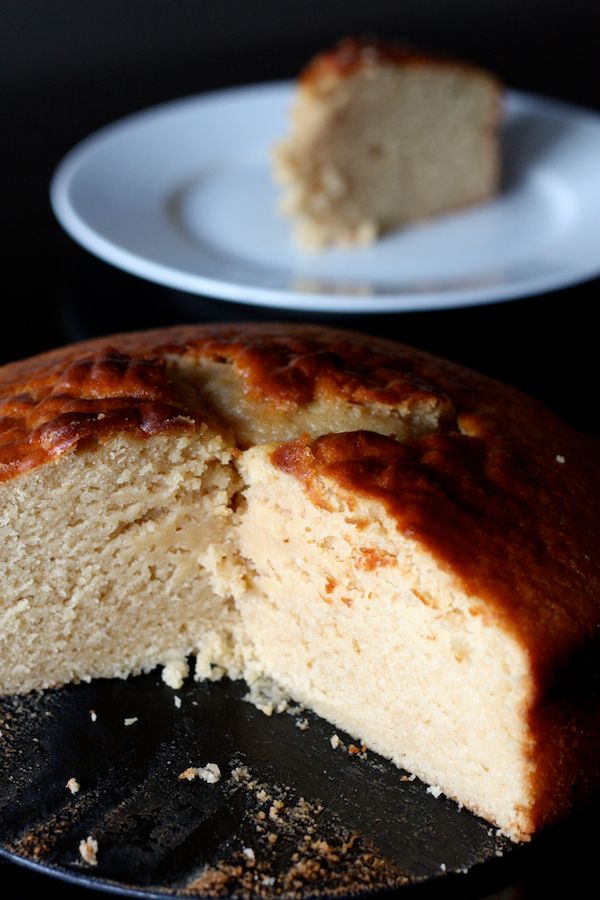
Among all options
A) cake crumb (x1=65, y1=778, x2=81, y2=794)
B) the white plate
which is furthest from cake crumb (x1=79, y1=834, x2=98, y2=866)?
the white plate

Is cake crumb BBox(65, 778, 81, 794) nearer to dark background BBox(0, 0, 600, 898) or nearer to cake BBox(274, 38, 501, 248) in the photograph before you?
dark background BBox(0, 0, 600, 898)

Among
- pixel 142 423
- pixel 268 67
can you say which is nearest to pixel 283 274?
pixel 142 423

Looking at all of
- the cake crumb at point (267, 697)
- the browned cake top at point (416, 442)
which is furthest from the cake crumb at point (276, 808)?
the browned cake top at point (416, 442)

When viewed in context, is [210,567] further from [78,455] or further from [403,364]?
[403,364]

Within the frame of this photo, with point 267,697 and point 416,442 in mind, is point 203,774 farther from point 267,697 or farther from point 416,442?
point 416,442

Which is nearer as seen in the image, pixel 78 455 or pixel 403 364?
pixel 78 455

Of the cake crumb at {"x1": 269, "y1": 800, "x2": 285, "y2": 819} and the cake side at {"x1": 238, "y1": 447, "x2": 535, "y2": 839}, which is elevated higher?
the cake side at {"x1": 238, "y1": 447, "x2": 535, "y2": 839}

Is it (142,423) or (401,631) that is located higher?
(142,423)

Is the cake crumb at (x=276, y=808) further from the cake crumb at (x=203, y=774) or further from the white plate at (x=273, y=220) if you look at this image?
the white plate at (x=273, y=220)
